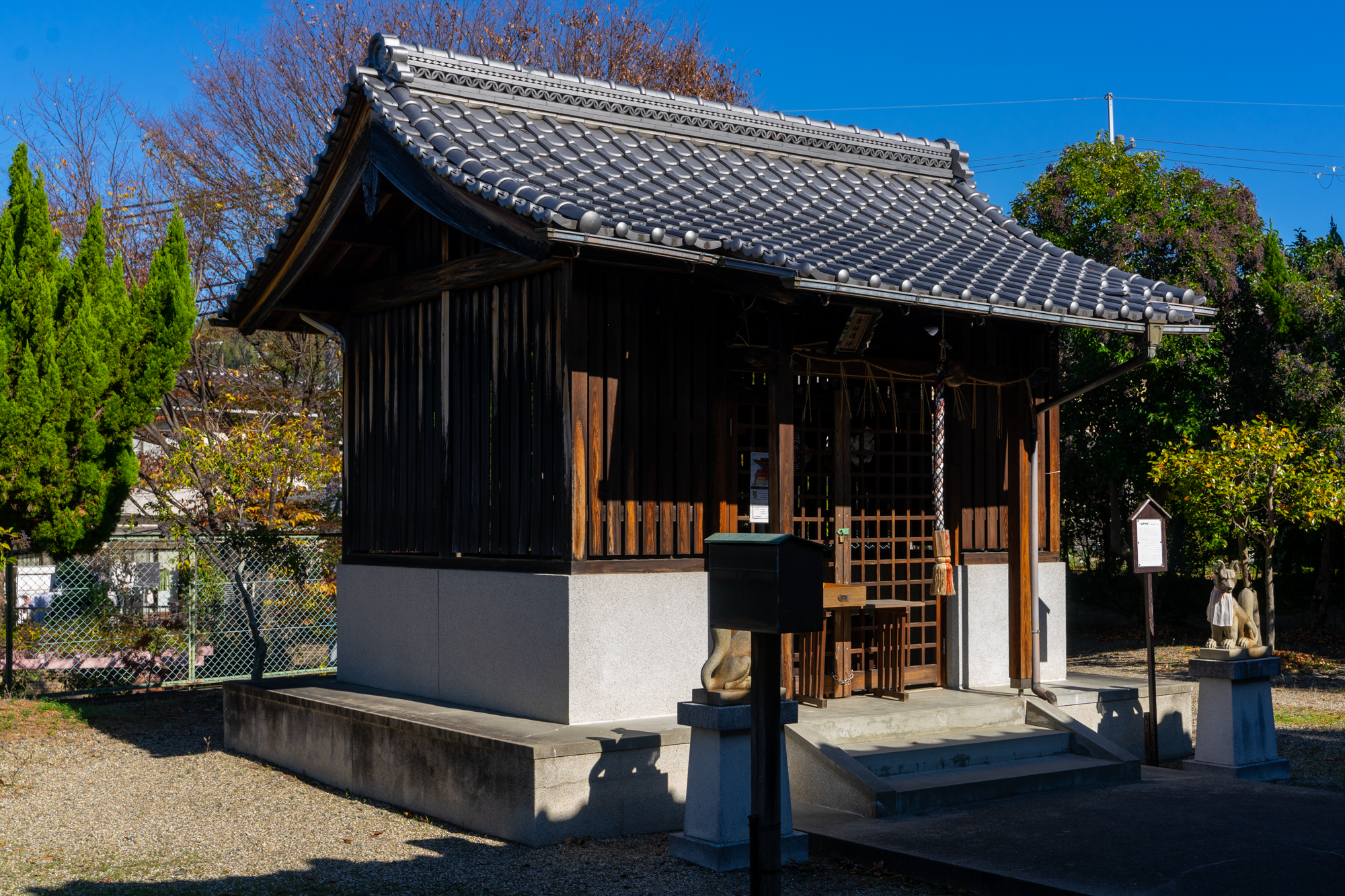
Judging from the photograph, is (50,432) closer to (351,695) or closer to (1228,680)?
(351,695)

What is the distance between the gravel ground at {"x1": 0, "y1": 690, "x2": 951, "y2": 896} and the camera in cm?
625

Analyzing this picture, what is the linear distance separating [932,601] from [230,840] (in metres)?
5.47

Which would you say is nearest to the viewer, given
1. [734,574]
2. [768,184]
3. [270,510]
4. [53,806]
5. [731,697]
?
[734,574]

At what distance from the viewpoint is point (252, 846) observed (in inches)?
285

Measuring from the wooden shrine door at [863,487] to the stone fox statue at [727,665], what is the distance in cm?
221

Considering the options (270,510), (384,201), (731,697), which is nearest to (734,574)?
(731,697)

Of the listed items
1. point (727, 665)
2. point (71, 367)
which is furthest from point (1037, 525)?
point (71, 367)

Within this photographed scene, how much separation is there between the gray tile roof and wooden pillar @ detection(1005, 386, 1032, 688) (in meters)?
1.22

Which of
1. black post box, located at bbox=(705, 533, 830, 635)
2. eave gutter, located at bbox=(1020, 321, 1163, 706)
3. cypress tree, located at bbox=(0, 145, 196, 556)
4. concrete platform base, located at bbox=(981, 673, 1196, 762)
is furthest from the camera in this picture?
cypress tree, located at bbox=(0, 145, 196, 556)

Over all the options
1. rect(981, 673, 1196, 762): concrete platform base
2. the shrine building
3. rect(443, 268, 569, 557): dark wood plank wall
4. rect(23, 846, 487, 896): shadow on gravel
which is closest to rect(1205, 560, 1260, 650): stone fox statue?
rect(981, 673, 1196, 762): concrete platform base

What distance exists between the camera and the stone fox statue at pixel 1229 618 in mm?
9203

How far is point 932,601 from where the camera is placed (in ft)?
31.8

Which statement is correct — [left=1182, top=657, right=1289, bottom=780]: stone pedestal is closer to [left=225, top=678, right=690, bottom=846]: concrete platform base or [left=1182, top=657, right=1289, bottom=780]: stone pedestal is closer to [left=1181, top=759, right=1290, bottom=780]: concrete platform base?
[left=1181, top=759, right=1290, bottom=780]: concrete platform base

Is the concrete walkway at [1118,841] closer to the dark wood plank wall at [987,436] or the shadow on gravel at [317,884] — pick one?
the shadow on gravel at [317,884]
